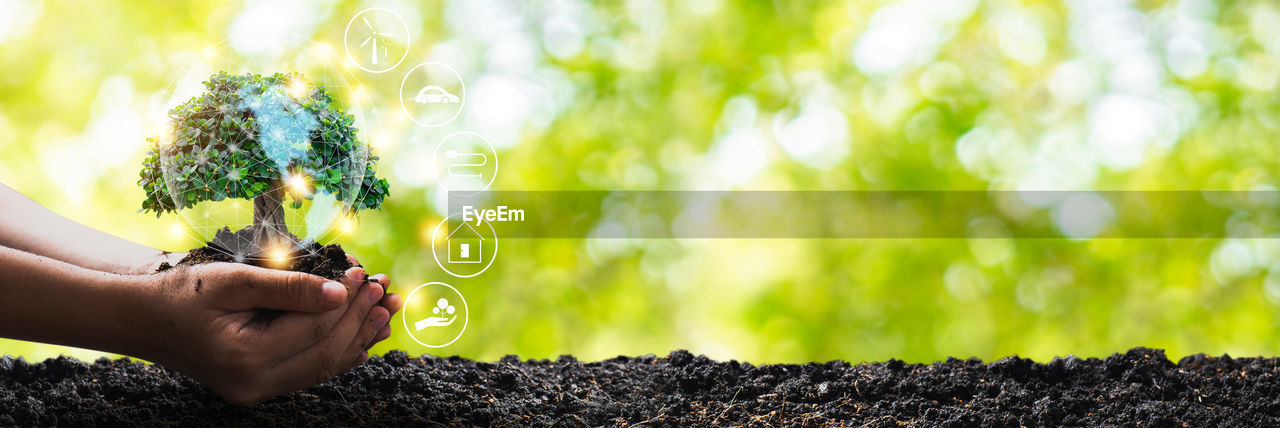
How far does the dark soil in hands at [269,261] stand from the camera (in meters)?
2.38

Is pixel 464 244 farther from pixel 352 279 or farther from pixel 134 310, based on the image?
pixel 134 310

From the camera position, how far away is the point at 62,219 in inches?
109

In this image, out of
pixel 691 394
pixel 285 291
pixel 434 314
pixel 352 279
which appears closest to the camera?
pixel 285 291

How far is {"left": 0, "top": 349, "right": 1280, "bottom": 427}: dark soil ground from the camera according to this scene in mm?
2527

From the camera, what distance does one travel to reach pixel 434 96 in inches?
140

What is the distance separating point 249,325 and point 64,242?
0.97 m

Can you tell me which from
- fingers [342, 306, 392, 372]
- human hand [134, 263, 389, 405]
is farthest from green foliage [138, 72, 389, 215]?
fingers [342, 306, 392, 372]

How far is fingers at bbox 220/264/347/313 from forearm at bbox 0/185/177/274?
65 centimetres

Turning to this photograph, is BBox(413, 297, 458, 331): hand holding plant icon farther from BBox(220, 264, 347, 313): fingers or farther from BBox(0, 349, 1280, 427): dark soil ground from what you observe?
BBox(220, 264, 347, 313): fingers

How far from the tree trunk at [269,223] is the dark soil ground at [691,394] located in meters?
0.52

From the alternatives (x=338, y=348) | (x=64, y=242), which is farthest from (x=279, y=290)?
(x=64, y=242)

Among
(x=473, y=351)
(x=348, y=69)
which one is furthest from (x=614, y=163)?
A: (x=348, y=69)

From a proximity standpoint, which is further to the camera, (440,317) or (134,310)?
(440,317)

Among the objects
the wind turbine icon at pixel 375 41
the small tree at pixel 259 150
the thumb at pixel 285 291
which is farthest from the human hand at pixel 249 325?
the wind turbine icon at pixel 375 41
